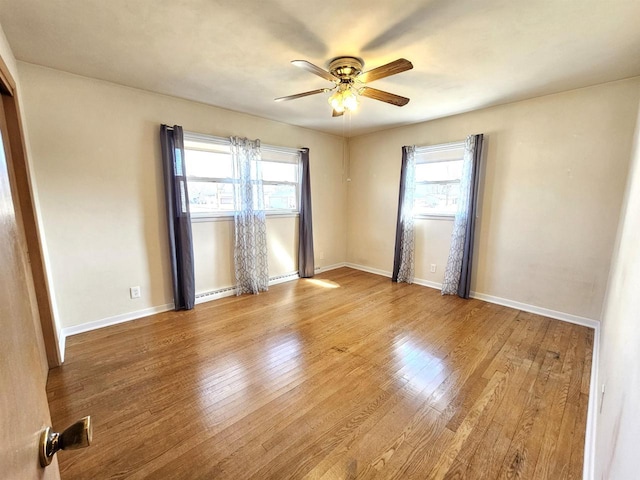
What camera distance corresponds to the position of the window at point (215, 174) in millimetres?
3373

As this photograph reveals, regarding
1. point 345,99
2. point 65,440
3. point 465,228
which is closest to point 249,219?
point 345,99

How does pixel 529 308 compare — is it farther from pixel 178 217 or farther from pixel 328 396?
pixel 178 217

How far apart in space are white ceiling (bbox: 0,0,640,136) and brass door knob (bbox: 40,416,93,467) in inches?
80.7

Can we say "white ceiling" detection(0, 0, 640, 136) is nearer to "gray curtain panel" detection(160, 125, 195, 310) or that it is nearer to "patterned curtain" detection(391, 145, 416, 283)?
"gray curtain panel" detection(160, 125, 195, 310)

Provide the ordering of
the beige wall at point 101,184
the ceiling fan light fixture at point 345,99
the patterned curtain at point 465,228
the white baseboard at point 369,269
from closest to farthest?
the ceiling fan light fixture at point 345,99, the beige wall at point 101,184, the patterned curtain at point 465,228, the white baseboard at point 369,269

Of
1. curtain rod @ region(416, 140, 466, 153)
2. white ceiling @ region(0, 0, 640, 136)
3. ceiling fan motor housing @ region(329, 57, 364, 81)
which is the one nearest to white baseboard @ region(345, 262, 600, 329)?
curtain rod @ region(416, 140, 466, 153)

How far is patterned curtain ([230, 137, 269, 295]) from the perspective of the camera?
365 centimetres

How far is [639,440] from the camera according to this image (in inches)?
28.5

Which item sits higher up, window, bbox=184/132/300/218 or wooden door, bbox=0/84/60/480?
window, bbox=184/132/300/218

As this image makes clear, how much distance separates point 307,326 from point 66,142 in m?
2.83

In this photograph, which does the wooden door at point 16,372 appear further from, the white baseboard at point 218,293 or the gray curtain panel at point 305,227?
the gray curtain panel at point 305,227

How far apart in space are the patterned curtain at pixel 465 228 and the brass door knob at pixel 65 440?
383 cm

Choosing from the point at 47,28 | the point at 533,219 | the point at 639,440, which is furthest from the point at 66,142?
the point at 533,219

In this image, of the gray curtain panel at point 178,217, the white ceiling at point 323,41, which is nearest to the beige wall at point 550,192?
the white ceiling at point 323,41
